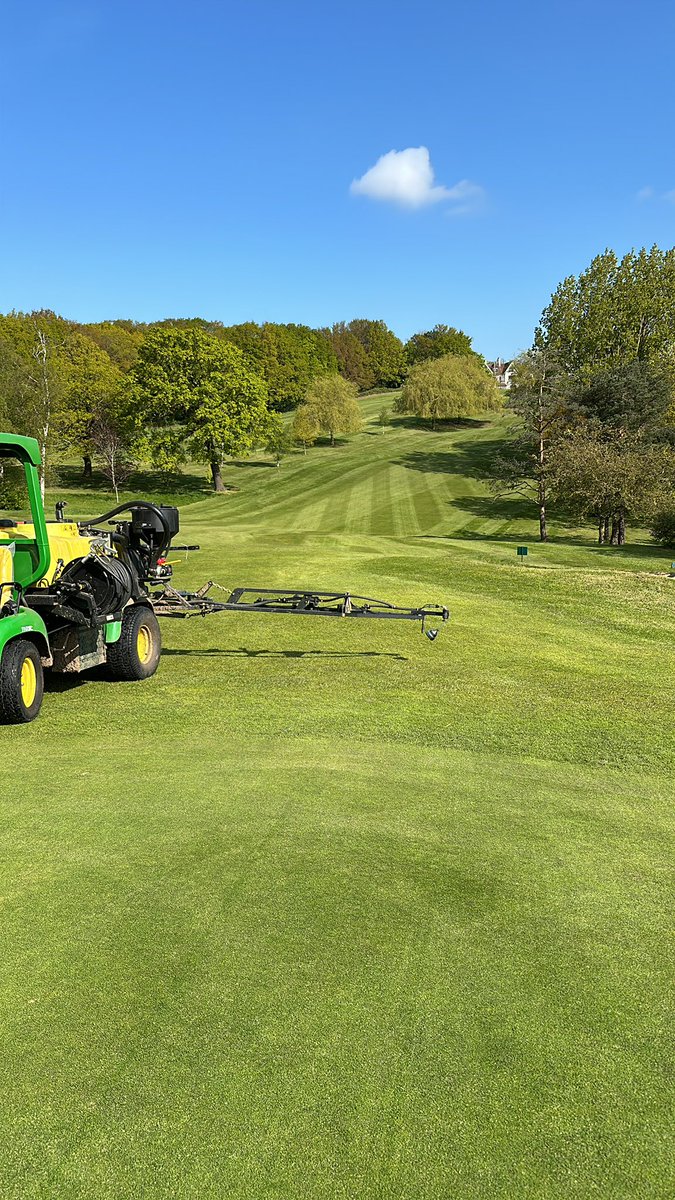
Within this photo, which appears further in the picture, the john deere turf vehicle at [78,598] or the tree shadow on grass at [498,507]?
the tree shadow on grass at [498,507]

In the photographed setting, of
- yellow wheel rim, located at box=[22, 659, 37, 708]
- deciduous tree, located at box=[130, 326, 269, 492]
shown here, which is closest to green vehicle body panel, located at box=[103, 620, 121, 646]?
yellow wheel rim, located at box=[22, 659, 37, 708]

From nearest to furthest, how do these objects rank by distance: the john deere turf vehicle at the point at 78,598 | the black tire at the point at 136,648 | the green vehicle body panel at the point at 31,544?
1. the john deere turf vehicle at the point at 78,598
2. the green vehicle body panel at the point at 31,544
3. the black tire at the point at 136,648

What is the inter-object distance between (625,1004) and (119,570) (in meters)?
7.90

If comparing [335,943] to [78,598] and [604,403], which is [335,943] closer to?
[78,598]

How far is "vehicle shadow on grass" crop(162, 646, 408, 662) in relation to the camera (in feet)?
39.6

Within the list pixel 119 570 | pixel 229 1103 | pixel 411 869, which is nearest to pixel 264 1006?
pixel 229 1103

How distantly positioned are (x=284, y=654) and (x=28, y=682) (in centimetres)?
487

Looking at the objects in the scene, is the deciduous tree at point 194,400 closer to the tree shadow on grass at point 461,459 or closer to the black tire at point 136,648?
the tree shadow on grass at point 461,459

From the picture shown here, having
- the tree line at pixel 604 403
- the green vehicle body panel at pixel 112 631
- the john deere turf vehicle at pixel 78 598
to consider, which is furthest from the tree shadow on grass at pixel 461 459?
the green vehicle body panel at pixel 112 631

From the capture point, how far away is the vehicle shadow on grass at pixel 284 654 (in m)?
12.1

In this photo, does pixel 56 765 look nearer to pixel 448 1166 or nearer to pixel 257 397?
pixel 448 1166

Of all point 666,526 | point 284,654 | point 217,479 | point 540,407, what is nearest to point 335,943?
point 284,654

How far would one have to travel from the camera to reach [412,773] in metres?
7.10

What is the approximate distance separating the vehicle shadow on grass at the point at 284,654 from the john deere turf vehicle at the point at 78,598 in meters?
1.06
